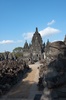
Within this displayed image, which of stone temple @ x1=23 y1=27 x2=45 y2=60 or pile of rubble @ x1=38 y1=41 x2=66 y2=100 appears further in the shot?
stone temple @ x1=23 y1=27 x2=45 y2=60

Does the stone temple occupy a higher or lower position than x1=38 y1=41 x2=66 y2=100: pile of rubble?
higher

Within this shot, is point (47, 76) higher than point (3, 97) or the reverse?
higher

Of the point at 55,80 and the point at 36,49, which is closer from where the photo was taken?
the point at 55,80

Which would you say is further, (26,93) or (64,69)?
(26,93)

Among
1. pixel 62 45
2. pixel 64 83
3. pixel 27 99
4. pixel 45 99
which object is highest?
pixel 62 45

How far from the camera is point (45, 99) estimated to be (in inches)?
249

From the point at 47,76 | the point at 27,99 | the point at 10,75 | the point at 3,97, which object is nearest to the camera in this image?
the point at 47,76

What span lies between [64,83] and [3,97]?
1030 cm

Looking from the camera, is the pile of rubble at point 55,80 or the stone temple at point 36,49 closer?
the pile of rubble at point 55,80

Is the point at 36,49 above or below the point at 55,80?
above

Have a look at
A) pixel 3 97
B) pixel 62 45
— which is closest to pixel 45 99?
pixel 62 45

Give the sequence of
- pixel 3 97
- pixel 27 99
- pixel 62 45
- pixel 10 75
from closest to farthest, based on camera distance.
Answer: pixel 62 45, pixel 27 99, pixel 3 97, pixel 10 75

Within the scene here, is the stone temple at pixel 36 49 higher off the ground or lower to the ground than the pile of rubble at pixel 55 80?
higher

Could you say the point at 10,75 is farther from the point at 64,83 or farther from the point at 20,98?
the point at 64,83
